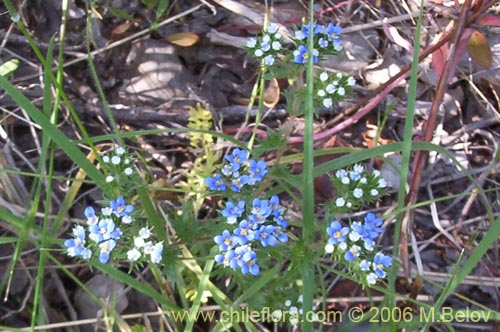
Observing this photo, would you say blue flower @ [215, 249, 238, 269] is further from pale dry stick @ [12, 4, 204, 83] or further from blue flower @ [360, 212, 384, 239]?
pale dry stick @ [12, 4, 204, 83]

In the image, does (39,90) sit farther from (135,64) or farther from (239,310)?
(239,310)

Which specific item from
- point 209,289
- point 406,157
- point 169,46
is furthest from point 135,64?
point 406,157

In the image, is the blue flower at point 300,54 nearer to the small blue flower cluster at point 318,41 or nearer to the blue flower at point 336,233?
the small blue flower cluster at point 318,41

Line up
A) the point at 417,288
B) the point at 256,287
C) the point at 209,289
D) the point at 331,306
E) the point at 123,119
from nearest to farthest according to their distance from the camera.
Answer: the point at 256,287 → the point at 209,289 → the point at 417,288 → the point at 331,306 → the point at 123,119

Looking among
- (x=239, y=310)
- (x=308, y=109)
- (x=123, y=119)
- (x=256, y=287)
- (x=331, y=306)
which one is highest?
(x=308, y=109)

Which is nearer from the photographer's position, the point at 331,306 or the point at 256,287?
the point at 256,287

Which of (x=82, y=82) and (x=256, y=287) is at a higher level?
(x=82, y=82)

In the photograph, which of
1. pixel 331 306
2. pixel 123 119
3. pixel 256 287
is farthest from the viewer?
pixel 123 119
